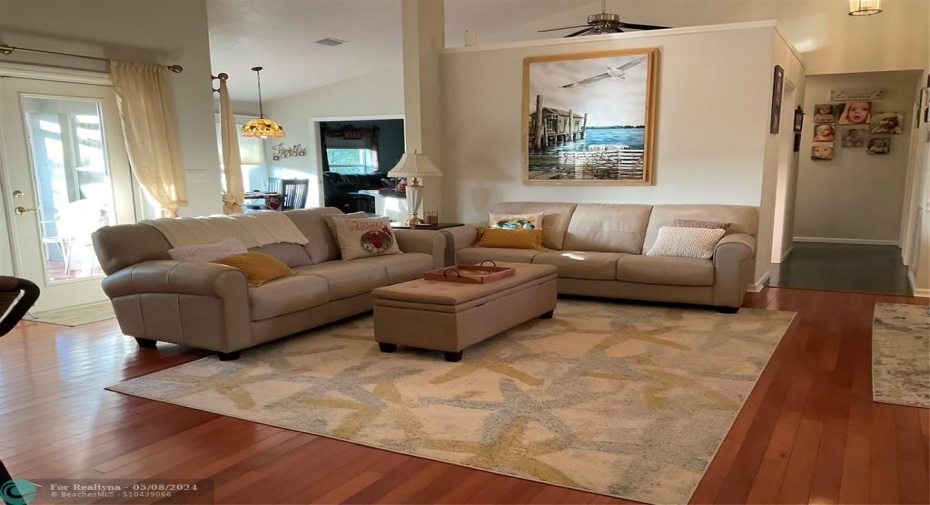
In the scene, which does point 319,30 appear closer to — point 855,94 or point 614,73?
point 614,73

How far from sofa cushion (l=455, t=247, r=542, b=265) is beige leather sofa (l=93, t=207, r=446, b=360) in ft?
3.51

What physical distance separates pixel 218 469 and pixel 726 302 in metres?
3.75

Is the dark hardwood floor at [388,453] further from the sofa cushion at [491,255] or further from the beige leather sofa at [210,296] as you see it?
the sofa cushion at [491,255]

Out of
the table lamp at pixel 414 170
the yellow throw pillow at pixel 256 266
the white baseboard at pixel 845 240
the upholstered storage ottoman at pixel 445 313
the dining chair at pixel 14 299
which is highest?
the table lamp at pixel 414 170

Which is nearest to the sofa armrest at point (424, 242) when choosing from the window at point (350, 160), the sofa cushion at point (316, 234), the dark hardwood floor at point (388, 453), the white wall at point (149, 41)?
the sofa cushion at point (316, 234)

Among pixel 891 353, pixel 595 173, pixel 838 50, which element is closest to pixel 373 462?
pixel 891 353

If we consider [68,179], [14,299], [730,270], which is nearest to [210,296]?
[14,299]

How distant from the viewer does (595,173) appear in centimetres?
614

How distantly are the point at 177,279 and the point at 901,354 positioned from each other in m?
4.32

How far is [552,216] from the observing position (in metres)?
5.96

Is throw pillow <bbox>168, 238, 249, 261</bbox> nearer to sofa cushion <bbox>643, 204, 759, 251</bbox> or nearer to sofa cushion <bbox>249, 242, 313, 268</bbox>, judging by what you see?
sofa cushion <bbox>249, 242, 313, 268</bbox>

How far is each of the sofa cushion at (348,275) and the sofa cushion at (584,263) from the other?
1423 mm

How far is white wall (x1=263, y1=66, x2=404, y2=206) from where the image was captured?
33.0ft

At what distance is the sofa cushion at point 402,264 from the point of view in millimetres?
4883
